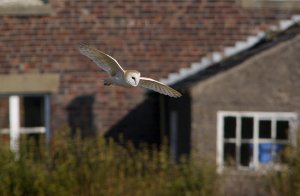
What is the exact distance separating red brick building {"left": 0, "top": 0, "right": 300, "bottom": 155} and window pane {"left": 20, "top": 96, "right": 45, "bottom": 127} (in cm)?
2

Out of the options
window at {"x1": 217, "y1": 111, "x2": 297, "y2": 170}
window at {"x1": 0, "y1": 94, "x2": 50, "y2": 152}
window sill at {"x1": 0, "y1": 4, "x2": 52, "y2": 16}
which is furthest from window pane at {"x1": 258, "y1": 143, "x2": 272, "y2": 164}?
window sill at {"x1": 0, "y1": 4, "x2": 52, "y2": 16}

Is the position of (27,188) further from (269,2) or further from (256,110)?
(269,2)

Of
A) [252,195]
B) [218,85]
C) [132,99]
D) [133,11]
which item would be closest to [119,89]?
[132,99]

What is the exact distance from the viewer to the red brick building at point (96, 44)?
1222 centimetres

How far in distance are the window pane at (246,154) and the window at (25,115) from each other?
119 inches

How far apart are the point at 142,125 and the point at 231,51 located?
175 cm

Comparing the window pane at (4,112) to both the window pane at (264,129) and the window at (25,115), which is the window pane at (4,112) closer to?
the window at (25,115)

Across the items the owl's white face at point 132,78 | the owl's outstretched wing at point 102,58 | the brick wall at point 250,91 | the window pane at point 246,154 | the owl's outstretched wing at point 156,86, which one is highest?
the owl's outstretched wing at point 102,58

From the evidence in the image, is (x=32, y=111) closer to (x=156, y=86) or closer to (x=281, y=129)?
(x=281, y=129)

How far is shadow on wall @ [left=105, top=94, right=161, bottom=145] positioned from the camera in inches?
491

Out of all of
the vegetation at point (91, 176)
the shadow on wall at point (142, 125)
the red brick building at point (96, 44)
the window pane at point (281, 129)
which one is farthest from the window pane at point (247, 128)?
the vegetation at point (91, 176)

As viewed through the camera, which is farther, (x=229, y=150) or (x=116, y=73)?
(x=229, y=150)

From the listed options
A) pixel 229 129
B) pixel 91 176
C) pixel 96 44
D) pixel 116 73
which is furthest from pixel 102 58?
pixel 96 44

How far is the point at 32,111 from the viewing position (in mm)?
12492
